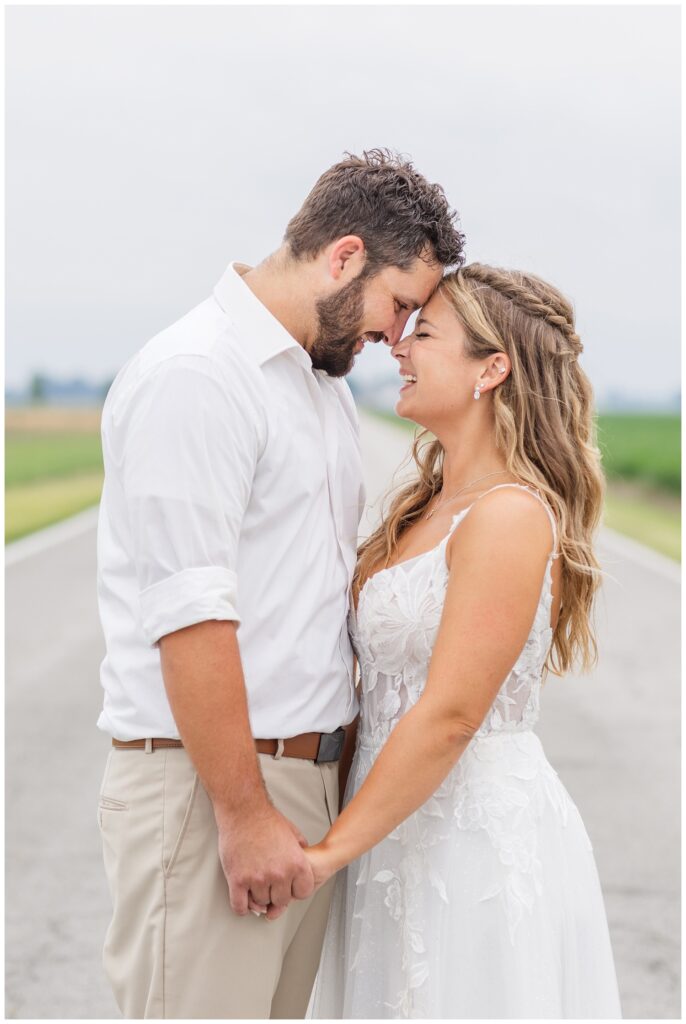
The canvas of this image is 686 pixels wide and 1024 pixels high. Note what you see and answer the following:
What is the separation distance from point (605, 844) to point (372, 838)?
3.69 metres

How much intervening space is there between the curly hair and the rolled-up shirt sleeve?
539 mm

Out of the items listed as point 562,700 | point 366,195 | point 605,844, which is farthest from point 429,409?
point 562,700

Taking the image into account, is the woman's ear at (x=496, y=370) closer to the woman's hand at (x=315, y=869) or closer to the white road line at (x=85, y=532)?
the woman's hand at (x=315, y=869)

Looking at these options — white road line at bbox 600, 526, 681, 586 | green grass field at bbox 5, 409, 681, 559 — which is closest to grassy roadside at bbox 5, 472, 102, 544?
green grass field at bbox 5, 409, 681, 559

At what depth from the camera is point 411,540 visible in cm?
318

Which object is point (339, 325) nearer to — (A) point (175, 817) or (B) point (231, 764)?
(B) point (231, 764)

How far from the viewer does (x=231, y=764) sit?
254 cm

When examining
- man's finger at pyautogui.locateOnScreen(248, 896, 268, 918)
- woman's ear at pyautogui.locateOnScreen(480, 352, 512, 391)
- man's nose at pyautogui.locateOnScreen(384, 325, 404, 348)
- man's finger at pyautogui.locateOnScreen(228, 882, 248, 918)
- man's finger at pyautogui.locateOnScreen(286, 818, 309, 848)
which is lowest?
man's finger at pyautogui.locateOnScreen(248, 896, 268, 918)

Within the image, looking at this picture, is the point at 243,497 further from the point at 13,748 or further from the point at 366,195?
the point at 13,748

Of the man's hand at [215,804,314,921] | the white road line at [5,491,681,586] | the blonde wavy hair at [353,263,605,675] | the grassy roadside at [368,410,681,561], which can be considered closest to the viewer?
the man's hand at [215,804,314,921]

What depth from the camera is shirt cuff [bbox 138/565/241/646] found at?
2471 millimetres

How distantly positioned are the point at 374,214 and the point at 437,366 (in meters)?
0.42

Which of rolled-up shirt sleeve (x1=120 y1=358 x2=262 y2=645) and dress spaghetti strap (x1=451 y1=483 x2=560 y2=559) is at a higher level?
rolled-up shirt sleeve (x1=120 y1=358 x2=262 y2=645)

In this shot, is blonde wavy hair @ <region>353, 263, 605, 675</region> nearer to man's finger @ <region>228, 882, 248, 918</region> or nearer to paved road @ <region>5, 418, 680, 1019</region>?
man's finger @ <region>228, 882, 248, 918</region>
